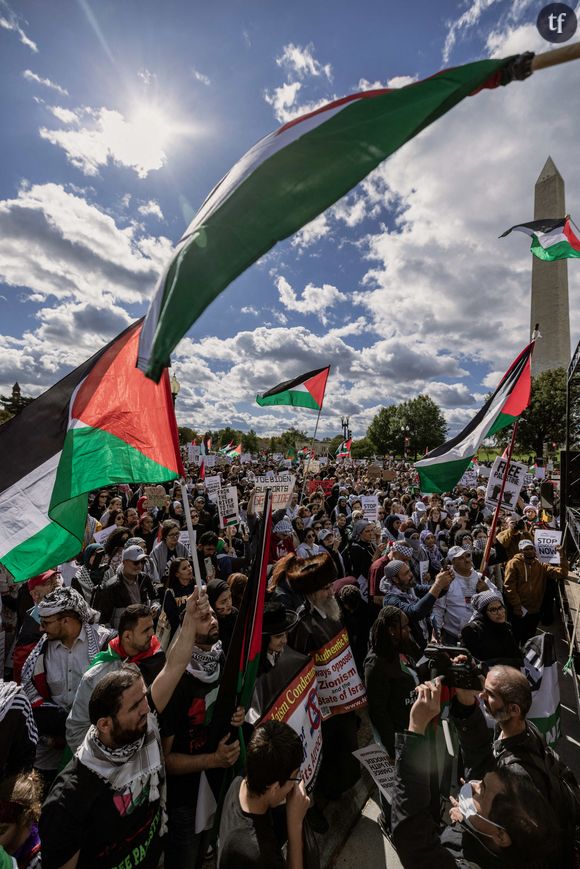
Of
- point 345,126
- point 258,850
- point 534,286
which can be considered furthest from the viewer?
point 534,286

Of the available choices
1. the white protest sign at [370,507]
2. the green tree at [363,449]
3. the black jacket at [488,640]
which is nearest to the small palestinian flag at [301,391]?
the white protest sign at [370,507]

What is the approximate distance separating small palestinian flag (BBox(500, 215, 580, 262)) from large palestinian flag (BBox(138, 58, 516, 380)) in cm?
505

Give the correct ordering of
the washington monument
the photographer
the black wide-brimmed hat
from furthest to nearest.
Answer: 1. the washington monument
2. the black wide-brimmed hat
3. the photographer

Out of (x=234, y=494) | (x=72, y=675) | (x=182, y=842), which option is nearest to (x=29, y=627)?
(x=72, y=675)

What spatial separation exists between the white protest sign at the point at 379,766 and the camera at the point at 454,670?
0.86 metres

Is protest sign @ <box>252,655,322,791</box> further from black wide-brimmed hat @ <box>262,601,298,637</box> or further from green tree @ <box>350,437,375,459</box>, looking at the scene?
green tree @ <box>350,437,375,459</box>

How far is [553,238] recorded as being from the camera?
6570mm

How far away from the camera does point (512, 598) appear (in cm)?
557

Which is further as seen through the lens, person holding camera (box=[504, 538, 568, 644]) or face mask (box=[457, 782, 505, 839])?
person holding camera (box=[504, 538, 568, 644])

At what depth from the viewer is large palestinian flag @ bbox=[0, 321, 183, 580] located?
Result: 272 cm

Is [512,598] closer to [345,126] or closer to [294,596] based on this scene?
[294,596]

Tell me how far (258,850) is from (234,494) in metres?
6.47

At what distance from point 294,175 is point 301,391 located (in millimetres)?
6646

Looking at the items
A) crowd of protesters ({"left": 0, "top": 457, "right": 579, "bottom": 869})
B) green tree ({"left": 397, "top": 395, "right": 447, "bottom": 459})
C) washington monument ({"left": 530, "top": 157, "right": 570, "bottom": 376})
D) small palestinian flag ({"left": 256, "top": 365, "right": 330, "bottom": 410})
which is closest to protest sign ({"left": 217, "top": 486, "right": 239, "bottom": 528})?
small palestinian flag ({"left": 256, "top": 365, "right": 330, "bottom": 410})
